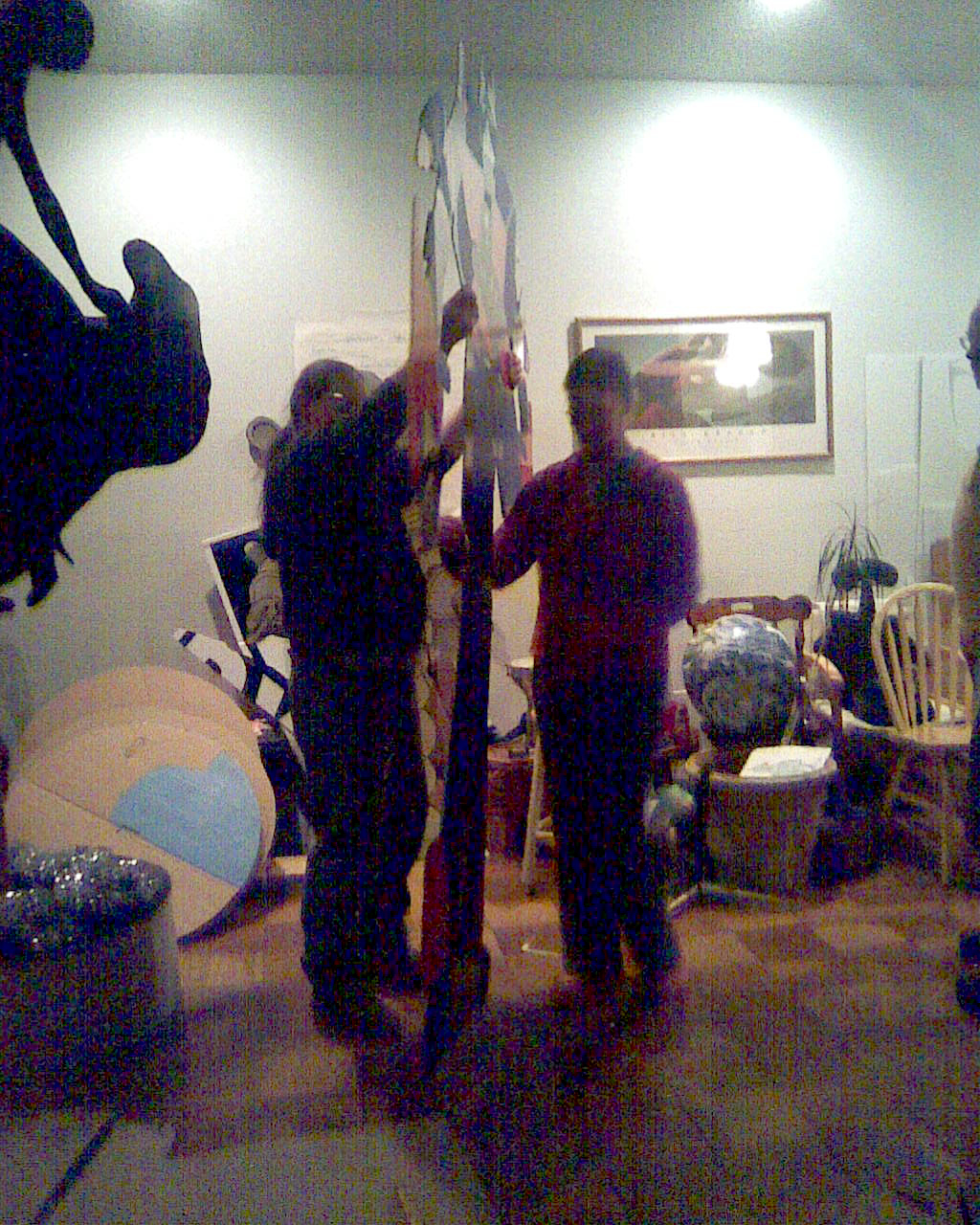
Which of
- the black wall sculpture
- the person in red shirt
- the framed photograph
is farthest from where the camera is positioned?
the framed photograph

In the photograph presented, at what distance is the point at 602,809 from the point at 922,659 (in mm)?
402

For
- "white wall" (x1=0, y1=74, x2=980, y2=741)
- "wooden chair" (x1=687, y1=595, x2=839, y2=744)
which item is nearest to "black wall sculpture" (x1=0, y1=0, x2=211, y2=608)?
"white wall" (x1=0, y1=74, x2=980, y2=741)

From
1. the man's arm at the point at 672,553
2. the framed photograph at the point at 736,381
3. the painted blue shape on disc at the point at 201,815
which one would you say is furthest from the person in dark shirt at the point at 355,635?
the framed photograph at the point at 736,381

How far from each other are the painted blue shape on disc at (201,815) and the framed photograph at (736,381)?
0.57 m

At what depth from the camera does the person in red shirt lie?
747mm

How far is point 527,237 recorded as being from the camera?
1000mm

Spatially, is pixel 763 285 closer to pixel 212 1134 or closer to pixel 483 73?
pixel 483 73

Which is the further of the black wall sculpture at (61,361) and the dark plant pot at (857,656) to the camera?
the dark plant pot at (857,656)

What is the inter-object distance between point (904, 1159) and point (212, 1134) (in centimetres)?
58

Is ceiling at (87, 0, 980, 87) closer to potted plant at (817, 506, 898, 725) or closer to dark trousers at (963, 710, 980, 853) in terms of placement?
potted plant at (817, 506, 898, 725)

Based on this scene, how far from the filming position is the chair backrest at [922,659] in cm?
90

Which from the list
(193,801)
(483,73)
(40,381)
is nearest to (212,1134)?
(193,801)

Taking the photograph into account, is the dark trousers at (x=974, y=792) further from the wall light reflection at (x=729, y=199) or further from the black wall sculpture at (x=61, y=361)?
the black wall sculpture at (x=61, y=361)

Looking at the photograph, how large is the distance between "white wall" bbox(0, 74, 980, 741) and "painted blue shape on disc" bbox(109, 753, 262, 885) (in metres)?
0.11
